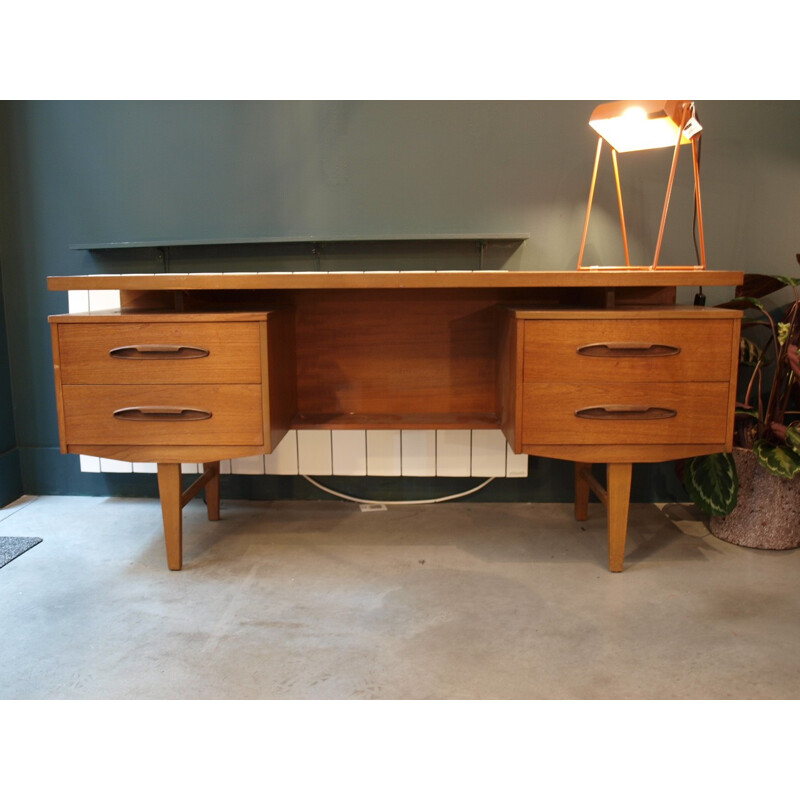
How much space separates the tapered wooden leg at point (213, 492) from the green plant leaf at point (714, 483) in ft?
4.25

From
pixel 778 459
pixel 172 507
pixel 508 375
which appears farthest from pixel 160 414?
pixel 778 459

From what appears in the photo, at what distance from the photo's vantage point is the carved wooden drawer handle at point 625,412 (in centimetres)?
153

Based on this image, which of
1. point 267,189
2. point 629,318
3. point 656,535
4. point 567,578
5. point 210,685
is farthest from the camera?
point 267,189

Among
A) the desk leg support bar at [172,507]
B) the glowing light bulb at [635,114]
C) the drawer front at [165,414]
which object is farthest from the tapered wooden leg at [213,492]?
the glowing light bulb at [635,114]

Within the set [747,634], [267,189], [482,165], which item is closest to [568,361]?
[747,634]

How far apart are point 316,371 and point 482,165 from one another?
0.76 metres

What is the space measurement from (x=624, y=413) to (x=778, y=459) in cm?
46

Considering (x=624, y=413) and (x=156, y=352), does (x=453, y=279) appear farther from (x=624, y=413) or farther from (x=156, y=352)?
(x=156, y=352)

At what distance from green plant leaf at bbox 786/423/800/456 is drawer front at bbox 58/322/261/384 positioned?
127 cm

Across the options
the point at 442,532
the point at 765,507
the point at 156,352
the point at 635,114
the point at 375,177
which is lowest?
the point at 442,532

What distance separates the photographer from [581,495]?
6.59ft

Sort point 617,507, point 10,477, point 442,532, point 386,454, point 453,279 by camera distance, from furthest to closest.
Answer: point 10,477 < point 386,454 < point 442,532 < point 617,507 < point 453,279

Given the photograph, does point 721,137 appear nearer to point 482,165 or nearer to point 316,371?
point 482,165

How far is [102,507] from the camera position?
2.17 meters
